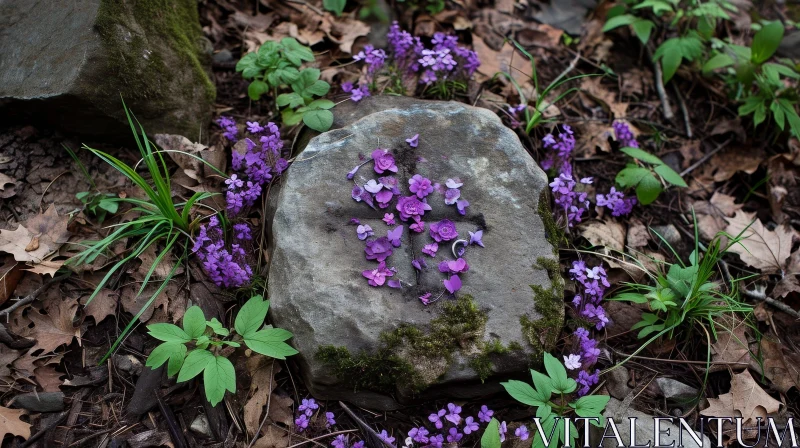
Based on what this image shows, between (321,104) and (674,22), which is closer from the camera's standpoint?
(321,104)

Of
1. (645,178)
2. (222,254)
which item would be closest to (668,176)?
(645,178)

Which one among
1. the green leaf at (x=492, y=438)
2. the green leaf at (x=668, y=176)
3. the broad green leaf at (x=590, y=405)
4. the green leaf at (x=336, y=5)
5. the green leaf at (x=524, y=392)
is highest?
the green leaf at (x=336, y=5)

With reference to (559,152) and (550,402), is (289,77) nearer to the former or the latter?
(559,152)

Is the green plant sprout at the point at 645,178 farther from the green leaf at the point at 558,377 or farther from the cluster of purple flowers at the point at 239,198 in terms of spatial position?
the cluster of purple flowers at the point at 239,198

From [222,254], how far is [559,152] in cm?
212

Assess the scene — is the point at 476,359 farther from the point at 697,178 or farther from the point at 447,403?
the point at 697,178

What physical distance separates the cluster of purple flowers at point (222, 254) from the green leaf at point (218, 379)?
55 cm

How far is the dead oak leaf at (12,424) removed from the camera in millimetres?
2561

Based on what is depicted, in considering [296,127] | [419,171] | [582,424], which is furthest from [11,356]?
[582,424]

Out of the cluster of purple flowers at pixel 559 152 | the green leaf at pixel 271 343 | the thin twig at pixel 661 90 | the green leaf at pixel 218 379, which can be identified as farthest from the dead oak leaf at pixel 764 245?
the green leaf at pixel 218 379

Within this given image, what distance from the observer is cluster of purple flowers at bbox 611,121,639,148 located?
152 inches

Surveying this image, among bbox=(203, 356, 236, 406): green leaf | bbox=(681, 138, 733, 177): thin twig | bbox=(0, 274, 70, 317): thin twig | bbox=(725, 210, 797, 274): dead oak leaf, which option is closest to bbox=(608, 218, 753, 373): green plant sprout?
bbox=(725, 210, 797, 274): dead oak leaf

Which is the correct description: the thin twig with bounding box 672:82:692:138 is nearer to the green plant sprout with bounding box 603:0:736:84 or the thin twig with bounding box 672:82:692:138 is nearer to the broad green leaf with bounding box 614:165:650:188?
the green plant sprout with bounding box 603:0:736:84

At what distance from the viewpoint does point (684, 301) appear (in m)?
3.01
